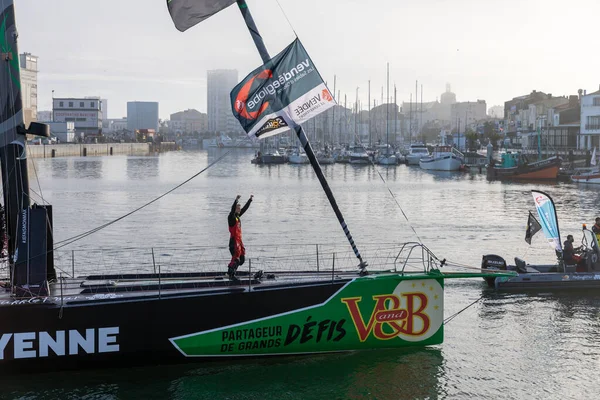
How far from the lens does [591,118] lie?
9262cm

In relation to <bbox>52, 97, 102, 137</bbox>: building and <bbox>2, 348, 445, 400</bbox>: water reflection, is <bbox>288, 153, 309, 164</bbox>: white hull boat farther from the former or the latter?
<bbox>2, 348, 445, 400</bbox>: water reflection

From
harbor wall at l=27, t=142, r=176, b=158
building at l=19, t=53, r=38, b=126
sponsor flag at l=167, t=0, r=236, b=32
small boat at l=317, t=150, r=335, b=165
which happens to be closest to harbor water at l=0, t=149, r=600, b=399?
sponsor flag at l=167, t=0, r=236, b=32

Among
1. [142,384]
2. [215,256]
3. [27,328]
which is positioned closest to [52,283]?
[27,328]

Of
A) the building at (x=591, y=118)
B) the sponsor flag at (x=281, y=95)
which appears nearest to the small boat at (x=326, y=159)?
the building at (x=591, y=118)

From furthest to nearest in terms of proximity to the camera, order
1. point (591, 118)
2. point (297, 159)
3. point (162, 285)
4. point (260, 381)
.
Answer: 1. point (297, 159)
2. point (591, 118)
3. point (162, 285)
4. point (260, 381)

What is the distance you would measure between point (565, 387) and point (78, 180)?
2578 inches

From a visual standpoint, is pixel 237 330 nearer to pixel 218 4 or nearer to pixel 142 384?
pixel 142 384

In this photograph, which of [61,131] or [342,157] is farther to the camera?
[61,131]

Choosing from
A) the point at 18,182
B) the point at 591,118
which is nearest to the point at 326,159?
the point at 591,118

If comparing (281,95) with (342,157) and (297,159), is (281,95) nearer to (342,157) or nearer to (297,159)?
(297,159)

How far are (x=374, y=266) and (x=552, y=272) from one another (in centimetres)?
524

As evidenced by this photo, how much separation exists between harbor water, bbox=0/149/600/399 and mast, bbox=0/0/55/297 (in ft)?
5.31

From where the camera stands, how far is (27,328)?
522 inches

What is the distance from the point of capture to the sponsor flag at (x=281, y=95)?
551 inches
